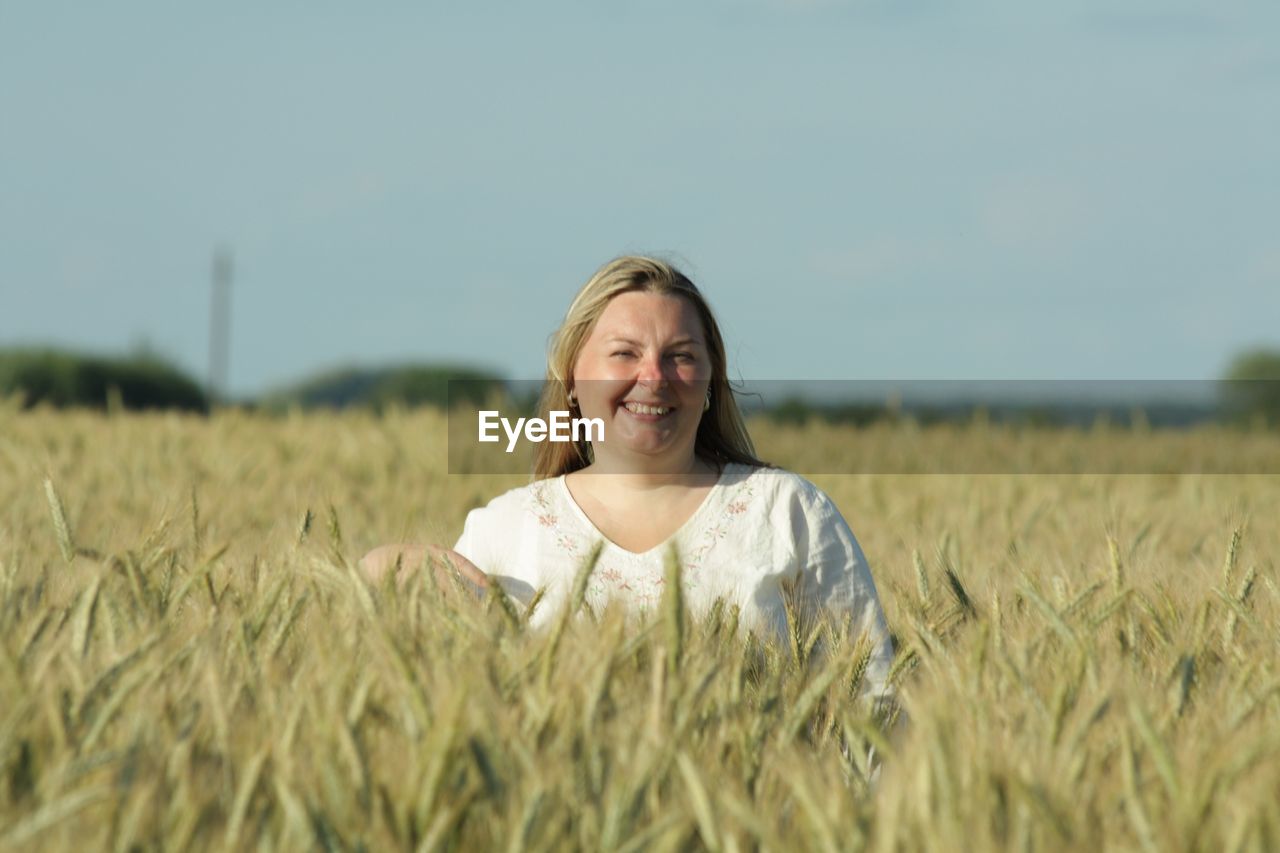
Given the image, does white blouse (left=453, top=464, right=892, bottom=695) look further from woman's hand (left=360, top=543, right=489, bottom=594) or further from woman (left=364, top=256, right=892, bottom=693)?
woman's hand (left=360, top=543, right=489, bottom=594)

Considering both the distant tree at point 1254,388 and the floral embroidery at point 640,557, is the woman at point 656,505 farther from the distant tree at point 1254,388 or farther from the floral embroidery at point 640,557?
the distant tree at point 1254,388

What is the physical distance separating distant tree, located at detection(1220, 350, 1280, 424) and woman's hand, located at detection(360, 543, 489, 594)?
13.3 metres

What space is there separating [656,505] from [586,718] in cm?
127

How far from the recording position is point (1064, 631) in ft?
6.47

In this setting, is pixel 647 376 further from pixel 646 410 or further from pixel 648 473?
pixel 648 473

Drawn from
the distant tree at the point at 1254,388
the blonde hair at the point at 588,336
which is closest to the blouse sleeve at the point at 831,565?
the blonde hair at the point at 588,336

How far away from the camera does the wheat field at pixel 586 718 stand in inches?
55.7

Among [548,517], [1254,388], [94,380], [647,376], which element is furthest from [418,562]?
[1254,388]

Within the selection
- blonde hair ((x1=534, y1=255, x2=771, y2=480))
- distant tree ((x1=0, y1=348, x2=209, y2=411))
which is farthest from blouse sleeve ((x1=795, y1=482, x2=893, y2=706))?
distant tree ((x1=0, y1=348, x2=209, y2=411))

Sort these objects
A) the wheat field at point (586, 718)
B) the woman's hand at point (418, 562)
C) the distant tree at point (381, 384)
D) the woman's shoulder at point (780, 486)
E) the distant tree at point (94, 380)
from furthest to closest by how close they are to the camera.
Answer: the distant tree at point (381, 384)
the distant tree at point (94, 380)
the woman's shoulder at point (780, 486)
the woman's hand at point (418, 562)
the wheat field at point (586, 718)

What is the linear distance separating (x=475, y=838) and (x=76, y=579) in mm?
1065

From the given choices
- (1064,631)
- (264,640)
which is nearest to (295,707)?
(264,640)

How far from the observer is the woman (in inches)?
106

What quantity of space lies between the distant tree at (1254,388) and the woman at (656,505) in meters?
12.8
